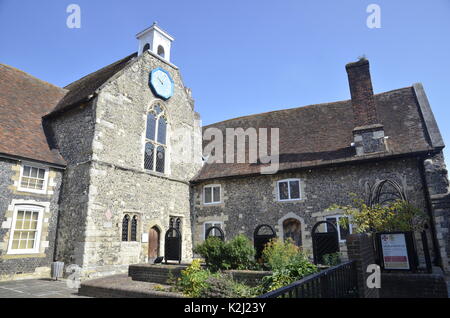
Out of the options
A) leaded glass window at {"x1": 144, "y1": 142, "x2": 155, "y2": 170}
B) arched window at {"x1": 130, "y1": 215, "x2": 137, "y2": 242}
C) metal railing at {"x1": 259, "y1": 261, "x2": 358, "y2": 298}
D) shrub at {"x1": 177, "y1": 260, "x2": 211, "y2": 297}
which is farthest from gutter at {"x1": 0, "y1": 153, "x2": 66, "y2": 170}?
metal railing at {"x1": 259, "y1": 261, "x2": 358, "y2": 298}

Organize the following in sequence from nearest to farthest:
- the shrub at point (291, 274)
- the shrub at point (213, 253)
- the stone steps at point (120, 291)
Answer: the shrub at point (291, 274)
the stone steps at point (120, 291)
the shrub at point (213, 253)

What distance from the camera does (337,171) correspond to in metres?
14.1

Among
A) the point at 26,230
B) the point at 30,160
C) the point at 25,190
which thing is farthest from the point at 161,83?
the point at 26,230

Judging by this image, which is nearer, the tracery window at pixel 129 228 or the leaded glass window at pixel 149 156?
the tracery window at pixel 129 228

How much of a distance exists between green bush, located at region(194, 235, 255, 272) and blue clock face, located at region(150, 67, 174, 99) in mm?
9872

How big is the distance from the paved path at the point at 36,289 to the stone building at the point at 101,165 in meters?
0.91

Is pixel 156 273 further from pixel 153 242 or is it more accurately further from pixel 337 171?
pixel 337 171

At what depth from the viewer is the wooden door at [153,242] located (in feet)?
48.4

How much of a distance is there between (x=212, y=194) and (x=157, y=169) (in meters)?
3.48

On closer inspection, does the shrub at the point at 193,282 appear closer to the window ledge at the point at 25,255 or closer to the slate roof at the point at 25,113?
the window ledge at the point at 25,255

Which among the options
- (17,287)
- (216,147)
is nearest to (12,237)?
(17,287)

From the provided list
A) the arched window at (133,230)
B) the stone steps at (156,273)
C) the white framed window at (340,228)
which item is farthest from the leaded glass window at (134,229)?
the white framed window at (340,228)

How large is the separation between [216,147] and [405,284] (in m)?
14.4

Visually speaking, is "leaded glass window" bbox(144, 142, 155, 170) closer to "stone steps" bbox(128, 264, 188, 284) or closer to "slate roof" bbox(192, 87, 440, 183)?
"slate roof" bbox(192, 87, 440, 183)
